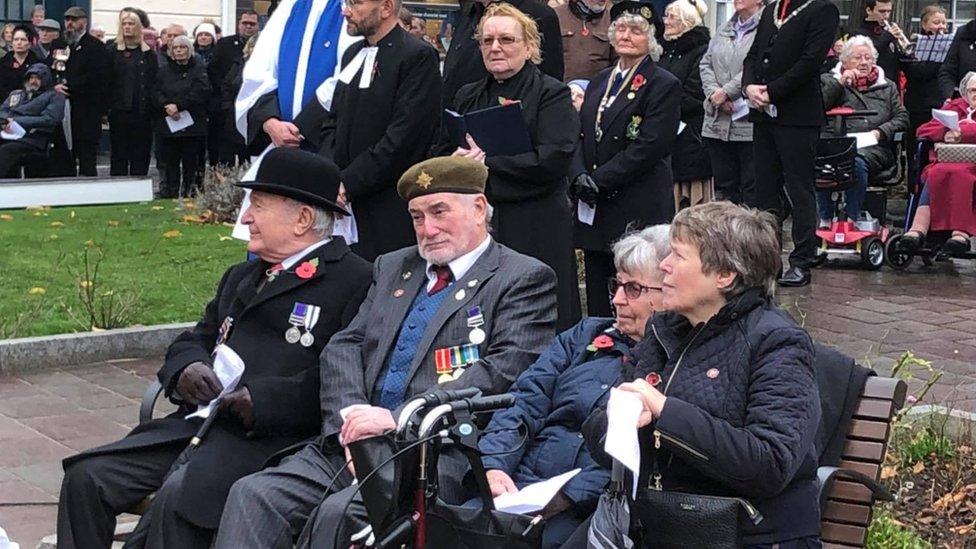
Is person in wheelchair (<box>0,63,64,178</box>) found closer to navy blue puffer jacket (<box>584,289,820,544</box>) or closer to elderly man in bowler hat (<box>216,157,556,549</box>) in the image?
elderly man in bowler hat (<box>216,157,556,549</box>)

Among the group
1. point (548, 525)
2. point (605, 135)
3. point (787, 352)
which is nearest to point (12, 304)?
point (605, 135)

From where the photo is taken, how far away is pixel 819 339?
9383 millimetres

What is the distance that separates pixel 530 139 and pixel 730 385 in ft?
10.3

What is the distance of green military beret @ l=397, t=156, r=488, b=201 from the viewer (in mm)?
5207

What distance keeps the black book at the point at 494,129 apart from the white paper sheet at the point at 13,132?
11.5m

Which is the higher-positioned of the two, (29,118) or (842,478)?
(842,478)

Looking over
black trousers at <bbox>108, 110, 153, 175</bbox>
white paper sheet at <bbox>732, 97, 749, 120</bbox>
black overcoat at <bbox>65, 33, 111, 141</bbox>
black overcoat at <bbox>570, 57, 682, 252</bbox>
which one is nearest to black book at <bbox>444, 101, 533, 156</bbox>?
black overcoat at <bbox>570, 57, 682, 252</bbox>

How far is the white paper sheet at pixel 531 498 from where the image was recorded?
14.1 ft

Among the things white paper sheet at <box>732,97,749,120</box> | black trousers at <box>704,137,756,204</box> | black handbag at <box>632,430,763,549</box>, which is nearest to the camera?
black handbag at <box>632,430,763,549</box>

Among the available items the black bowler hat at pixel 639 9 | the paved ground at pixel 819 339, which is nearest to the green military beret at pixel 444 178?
the paved ground at pixel 819 339

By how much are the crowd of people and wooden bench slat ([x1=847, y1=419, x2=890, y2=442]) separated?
1.01 feet

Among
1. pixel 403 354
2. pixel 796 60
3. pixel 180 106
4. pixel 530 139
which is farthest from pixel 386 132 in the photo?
pixel 180 106

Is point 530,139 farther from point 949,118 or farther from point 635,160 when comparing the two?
point 949,118

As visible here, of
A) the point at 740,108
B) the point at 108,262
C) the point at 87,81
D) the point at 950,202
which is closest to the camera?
the point at 740,108
